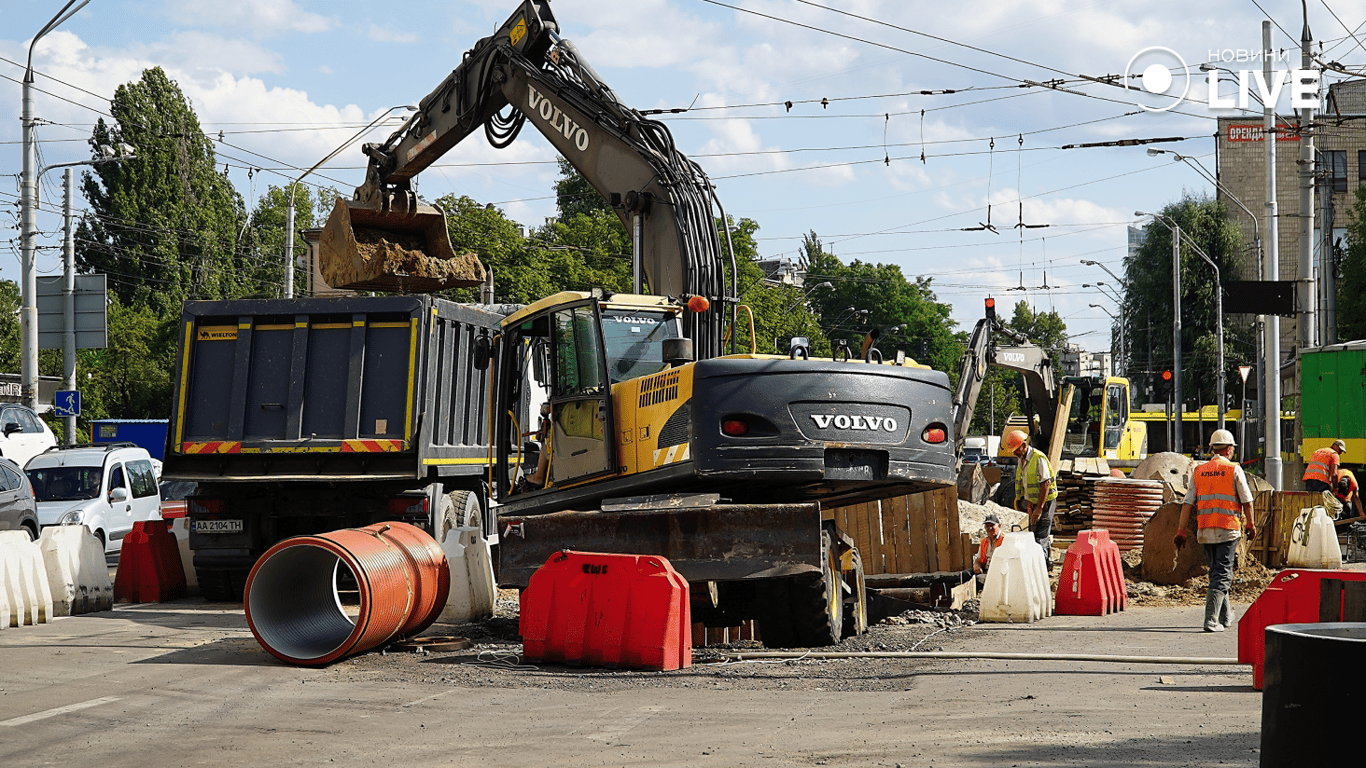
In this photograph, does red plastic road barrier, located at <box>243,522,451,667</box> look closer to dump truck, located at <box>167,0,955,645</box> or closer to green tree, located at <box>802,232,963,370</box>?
dump truck, located at <box>167,0,955,645</box>

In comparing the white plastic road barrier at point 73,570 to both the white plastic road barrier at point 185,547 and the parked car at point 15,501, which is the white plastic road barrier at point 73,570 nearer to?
the white plastic road barrier at point 185,547

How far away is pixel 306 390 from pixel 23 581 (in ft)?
10.6

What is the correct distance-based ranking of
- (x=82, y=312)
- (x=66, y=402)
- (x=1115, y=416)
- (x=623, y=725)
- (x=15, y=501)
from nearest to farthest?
1. (x=623, y=725)
2. (x=15, y=501)
3. (x=66, y=402)
4. (x=82, y=312)
5. (x=1115, y=416)

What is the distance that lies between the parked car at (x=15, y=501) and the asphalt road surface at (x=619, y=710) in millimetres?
6702

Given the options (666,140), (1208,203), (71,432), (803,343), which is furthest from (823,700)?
(1208,203)

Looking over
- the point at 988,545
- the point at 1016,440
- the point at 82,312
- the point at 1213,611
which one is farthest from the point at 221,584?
the point at 82,312

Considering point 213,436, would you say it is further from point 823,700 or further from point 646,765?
point 646,765

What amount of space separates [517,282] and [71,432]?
1991 centimetres

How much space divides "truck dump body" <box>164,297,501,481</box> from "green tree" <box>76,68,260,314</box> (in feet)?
142

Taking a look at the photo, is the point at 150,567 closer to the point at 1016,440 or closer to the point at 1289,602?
the point at 1016,440

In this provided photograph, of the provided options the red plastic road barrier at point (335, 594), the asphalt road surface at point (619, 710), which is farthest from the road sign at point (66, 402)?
the red plastic road barrier at point (335, 594)

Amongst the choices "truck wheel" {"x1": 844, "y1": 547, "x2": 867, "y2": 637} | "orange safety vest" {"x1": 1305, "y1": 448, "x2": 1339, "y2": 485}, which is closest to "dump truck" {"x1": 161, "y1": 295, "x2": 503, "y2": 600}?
"truck wheel" {"x1": 844, "y1": 547, "x2": 867, "y2": 637}

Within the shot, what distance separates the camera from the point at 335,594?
36.8 ft

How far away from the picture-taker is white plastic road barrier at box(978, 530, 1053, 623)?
1269 centimetres
